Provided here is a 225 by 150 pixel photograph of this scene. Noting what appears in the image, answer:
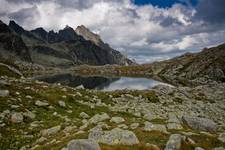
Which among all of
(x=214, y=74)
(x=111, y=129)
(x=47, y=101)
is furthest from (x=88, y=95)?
(x=214, y=74)

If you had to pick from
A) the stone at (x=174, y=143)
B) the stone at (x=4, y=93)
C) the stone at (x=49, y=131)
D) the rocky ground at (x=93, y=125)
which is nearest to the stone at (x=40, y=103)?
the rocky ground at (x=93, y=125)

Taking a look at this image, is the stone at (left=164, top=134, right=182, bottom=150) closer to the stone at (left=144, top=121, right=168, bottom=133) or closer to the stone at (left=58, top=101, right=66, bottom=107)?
the stone at (left=144, top=121, right=168, bottom=133)

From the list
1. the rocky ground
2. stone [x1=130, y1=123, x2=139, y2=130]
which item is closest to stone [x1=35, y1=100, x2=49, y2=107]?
the rocky ground

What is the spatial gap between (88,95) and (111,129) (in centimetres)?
3032

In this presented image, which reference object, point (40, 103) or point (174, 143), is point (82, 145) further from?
point (40, 103)

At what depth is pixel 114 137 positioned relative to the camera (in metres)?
22.6

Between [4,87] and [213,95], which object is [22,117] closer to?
[4,87]

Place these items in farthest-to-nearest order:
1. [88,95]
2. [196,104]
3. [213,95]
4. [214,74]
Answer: [214,74] → [213,95] → [196,104] → [88,95]

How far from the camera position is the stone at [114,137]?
847 inches

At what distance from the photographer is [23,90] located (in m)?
44.8

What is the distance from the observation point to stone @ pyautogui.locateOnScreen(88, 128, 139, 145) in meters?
21.5

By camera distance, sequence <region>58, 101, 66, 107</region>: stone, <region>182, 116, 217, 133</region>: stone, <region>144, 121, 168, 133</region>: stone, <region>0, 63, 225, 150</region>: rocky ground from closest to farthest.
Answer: <region>0, 63, 225, 150</region>: rocky ground, <region>144, 121, 168, 133</region>: stone, <region>182, 116, 217, 133</region>: stone, <region>58, 101, 66, 107</region>: stone

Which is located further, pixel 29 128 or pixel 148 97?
pixel 148 97

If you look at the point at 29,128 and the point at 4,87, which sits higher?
the point at 4,87
